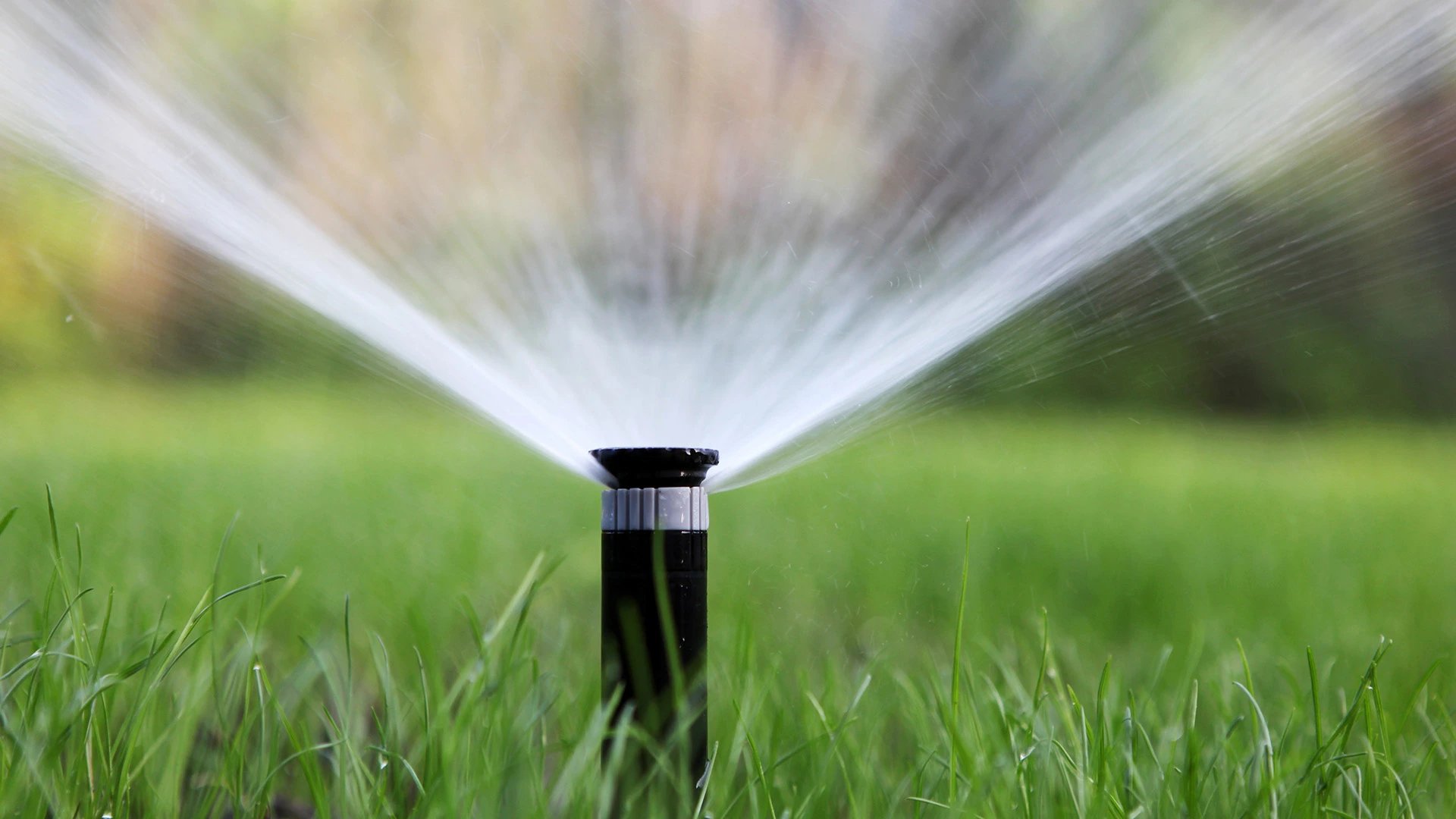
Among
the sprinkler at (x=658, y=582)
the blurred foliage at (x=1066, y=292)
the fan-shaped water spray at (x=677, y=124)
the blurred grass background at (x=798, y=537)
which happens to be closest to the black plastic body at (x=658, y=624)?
the sprinkler at (x=658, y=582)

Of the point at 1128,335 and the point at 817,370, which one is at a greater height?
the point at 1128,335

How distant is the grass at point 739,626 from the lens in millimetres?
1005

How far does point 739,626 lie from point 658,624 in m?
0.19

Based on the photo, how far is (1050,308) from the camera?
20.3 feet

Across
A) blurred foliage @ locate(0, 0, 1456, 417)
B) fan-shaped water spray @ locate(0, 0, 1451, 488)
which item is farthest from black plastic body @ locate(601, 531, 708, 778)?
blurred foliage @ locate(0, 0, 1456, 417)

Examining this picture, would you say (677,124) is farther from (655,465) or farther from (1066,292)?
(655,465)

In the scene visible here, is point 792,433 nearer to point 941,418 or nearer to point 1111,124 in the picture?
point 1111,124

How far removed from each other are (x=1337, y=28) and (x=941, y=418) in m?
2.51

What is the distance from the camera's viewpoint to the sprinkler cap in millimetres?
928

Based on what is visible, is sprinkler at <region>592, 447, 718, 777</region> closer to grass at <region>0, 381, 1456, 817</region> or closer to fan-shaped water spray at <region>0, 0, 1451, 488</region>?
grass at <region>0, 381, 1456, 817</region>

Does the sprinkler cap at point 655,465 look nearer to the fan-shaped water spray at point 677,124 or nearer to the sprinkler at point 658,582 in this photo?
the sprinkler at point 658,582

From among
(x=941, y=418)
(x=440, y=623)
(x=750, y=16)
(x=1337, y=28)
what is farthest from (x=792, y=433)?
(x=941, y=418)

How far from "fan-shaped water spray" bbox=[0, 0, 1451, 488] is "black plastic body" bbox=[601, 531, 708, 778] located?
1.97 metres

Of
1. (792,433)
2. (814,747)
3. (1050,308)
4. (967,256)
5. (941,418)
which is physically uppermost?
(1050,308)
